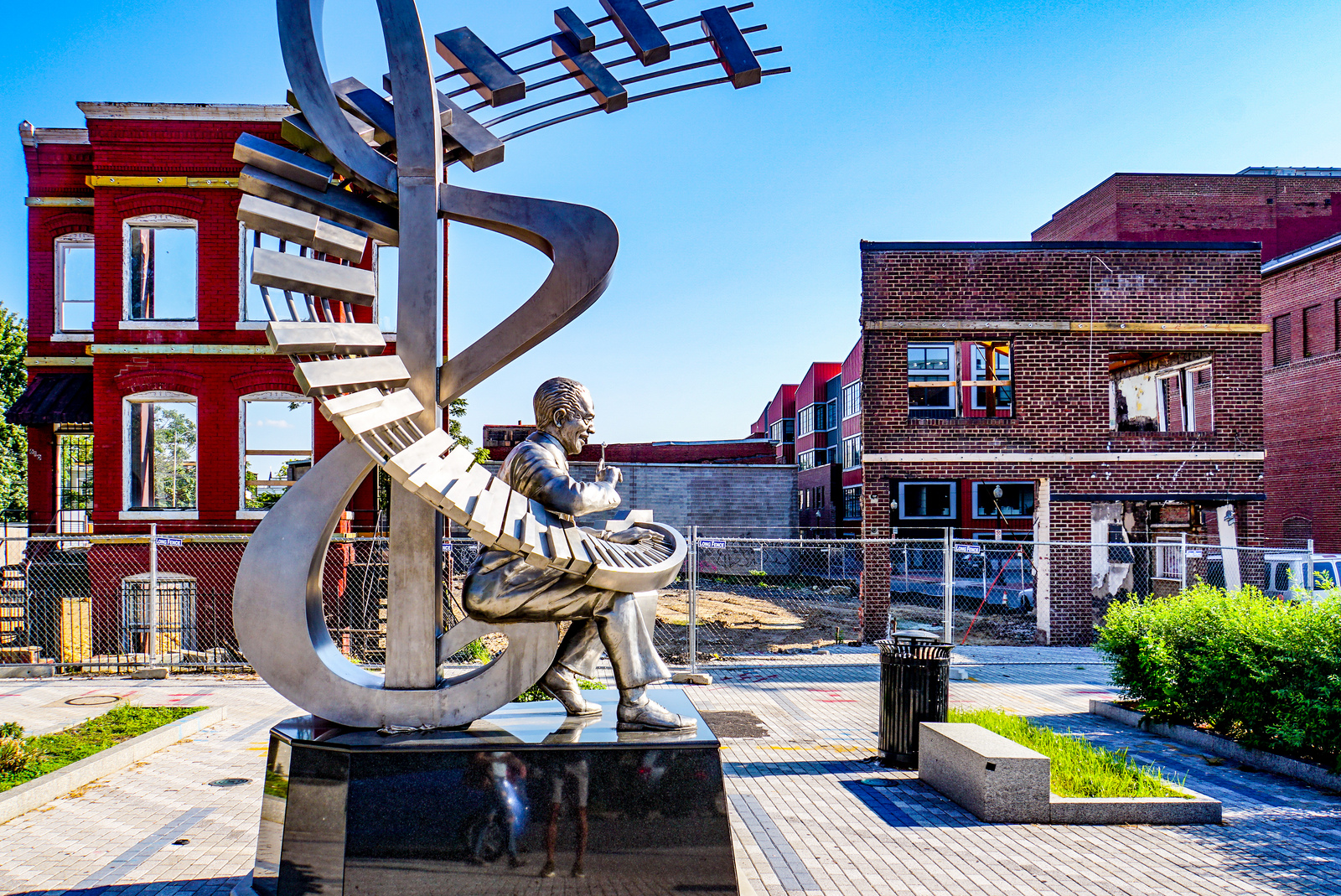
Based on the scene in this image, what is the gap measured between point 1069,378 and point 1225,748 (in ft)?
33.4

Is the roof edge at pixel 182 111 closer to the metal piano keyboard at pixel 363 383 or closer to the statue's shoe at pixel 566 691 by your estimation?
the metal piano keyboard at pixel 363 383

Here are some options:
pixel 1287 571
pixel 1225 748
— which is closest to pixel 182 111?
pixel 1225 748

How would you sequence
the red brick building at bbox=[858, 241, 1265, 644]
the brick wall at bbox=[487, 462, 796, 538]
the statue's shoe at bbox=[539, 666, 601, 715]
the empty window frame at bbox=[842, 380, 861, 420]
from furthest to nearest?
1. the empty window frame at bbox=[842, 380, 861, 420]
2. the brick wall at bbox=[487, 462, 796, 538]
3. the red brick building at bbox=[858, 241, 1265, 644]
4. the statue's shoe at bbox=[539, 666, 601, 715]

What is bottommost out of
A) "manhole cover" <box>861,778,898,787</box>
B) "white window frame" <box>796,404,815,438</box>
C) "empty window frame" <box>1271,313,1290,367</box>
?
"manhole cover" <box>861,778,898,787</box>

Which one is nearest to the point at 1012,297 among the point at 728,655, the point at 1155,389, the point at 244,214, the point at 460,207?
the point at 1155,389

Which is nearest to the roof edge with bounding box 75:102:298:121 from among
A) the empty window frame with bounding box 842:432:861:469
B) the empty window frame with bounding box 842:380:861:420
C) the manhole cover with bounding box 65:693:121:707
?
the manhole cover with bounding box 65:693:121:707

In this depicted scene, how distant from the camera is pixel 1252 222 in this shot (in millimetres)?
37312

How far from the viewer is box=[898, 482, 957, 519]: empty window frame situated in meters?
39.4

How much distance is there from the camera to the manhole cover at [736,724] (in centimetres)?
924

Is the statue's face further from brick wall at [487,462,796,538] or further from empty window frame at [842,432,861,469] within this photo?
empty window frame at [842,432,861,469]

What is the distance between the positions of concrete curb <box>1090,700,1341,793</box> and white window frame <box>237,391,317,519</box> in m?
13.5

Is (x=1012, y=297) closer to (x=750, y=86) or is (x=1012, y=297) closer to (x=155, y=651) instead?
(x=750, y=86)

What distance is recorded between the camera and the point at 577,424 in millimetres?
5332

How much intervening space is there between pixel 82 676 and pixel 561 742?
460 inches
